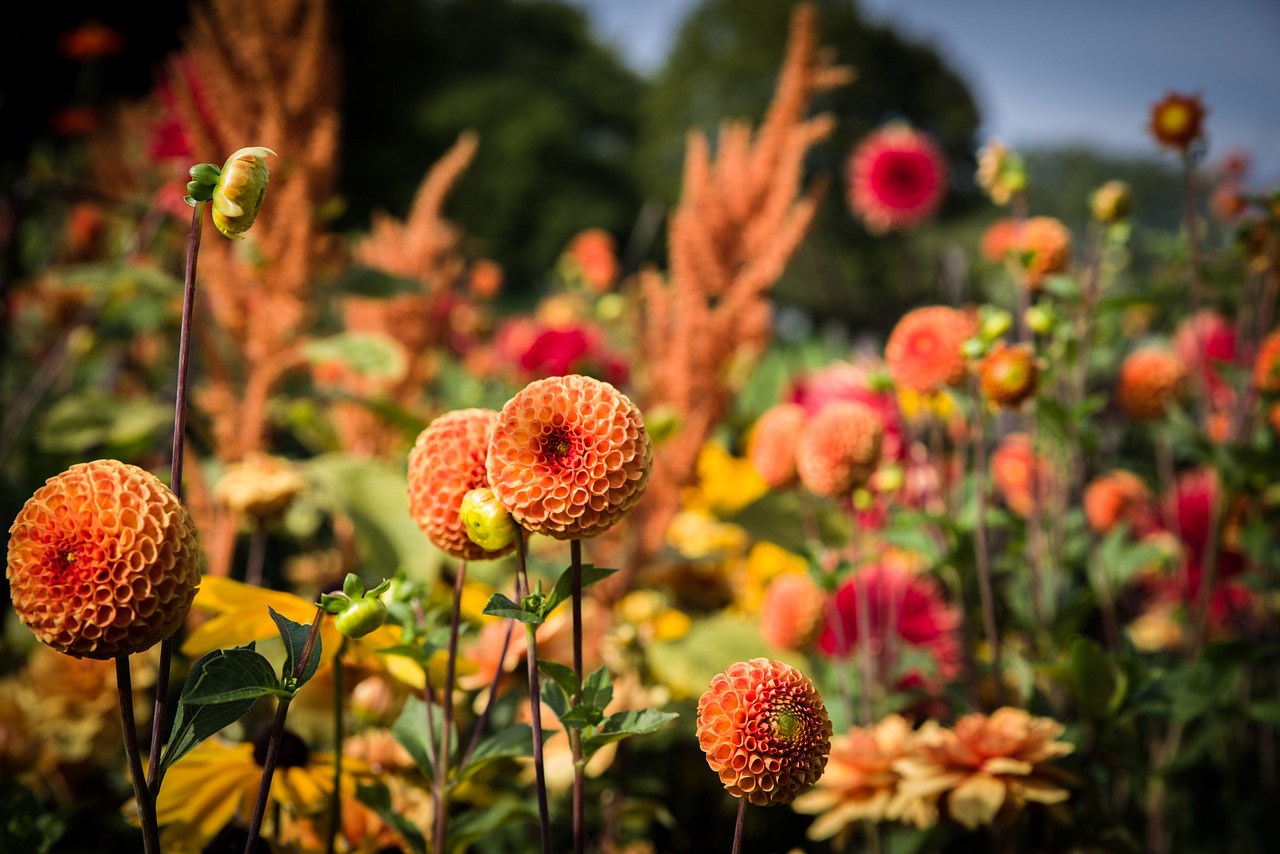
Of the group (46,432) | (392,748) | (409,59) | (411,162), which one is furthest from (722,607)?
(409,59)

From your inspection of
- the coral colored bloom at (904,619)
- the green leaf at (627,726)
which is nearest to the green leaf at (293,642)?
the green leaf at (627,726)

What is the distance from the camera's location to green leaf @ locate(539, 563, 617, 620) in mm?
321

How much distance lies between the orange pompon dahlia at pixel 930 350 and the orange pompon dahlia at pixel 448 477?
35cm

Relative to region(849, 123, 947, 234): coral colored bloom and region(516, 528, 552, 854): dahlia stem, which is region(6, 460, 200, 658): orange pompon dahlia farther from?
region(849, 123, 947, 234): coral colored bloom

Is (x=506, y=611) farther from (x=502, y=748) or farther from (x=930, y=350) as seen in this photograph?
(x=930, y=350)

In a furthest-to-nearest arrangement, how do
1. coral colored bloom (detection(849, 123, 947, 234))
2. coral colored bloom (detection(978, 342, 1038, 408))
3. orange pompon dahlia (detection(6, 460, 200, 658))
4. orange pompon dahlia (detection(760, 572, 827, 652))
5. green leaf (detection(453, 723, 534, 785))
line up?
1. coral colored bloom (detection(849, 123, 947, 234))
2. orange pompon dahlia (detection(760, 572, 827, 652))
3. coral colored bloom (detection(978, 342, 1038, 408))
4. green leaf (detection(453, 723, 534, 785))
5. orange pompon dahlia (detection(6, 460, 200, 658))

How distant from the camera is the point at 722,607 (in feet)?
3.58

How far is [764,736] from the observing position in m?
0.30

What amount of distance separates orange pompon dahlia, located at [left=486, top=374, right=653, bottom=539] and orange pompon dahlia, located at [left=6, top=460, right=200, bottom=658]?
4.2 inches

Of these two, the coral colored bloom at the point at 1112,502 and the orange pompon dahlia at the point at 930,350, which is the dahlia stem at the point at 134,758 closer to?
the orange pompon dahlia at the point at 930,350

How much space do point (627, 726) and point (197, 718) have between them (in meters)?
0.15

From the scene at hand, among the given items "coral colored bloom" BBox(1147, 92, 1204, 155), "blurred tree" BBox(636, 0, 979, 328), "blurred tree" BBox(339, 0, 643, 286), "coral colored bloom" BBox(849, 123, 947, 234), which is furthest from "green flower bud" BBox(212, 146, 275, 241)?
"blurred tree" BBox(339, 0, 643, 286)

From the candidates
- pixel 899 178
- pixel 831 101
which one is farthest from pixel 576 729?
pixel 831 101

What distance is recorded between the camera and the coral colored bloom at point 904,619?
0.79 metres
